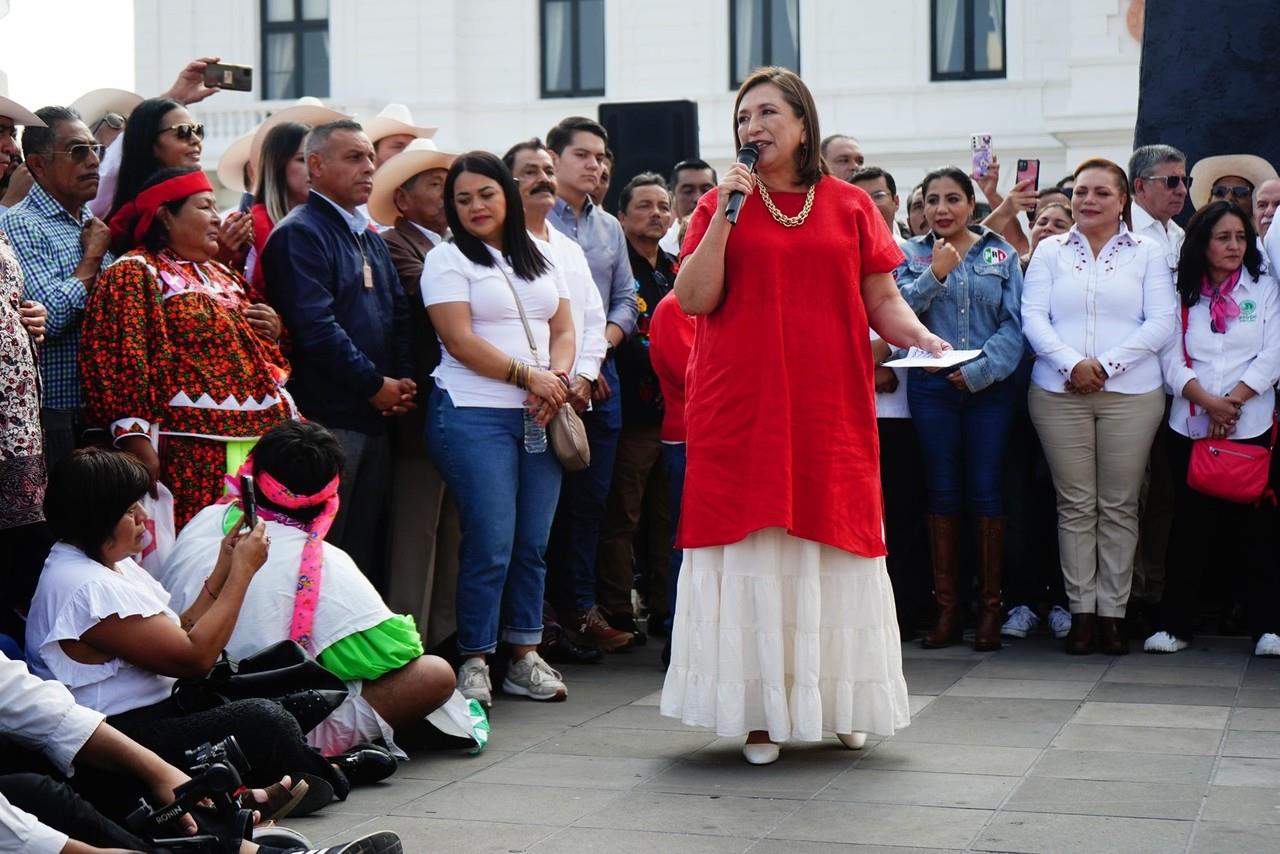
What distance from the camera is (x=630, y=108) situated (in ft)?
35.6

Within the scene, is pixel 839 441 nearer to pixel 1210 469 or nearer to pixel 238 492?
pixel 238 492

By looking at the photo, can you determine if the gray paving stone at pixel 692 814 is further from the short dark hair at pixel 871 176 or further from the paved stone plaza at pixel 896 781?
the short dark hair at pixel 871 176

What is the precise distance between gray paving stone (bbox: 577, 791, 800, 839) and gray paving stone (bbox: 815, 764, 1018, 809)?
23cm

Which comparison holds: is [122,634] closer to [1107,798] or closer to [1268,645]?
[1107,798]

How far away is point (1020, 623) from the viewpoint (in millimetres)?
8742

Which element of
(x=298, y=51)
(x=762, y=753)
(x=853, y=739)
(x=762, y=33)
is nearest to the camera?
(x=762, y=753)

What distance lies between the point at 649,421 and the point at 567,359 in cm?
130

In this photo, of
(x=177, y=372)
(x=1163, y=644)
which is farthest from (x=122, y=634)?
(x=1163, y=644)

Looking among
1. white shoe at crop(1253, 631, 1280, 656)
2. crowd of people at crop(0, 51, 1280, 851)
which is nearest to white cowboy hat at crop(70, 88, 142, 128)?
crowd of people at crop(0, 51, 1280, 851)

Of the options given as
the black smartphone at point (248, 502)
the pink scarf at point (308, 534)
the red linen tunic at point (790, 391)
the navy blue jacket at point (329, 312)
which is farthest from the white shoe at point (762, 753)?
the navy blue jacket at point (329, 312)

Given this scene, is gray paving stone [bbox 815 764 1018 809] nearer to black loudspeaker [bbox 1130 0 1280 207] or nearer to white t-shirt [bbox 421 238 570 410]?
white t-shirt [bbox 421 238 570 410]

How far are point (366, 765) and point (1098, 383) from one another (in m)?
4.00

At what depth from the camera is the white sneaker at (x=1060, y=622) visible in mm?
8719

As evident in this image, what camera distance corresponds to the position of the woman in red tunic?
5.84 m
